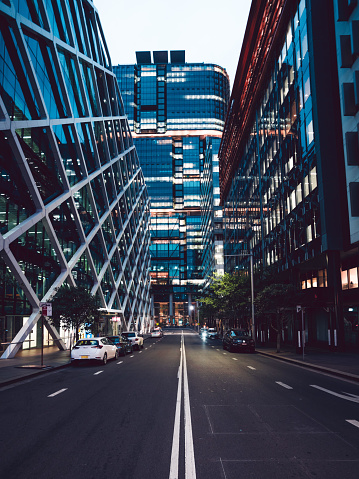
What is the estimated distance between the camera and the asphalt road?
19.3ft

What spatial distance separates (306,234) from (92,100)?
91.2ft

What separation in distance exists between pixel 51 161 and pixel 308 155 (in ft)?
65.6

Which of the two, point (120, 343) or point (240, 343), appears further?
point (240, 343)

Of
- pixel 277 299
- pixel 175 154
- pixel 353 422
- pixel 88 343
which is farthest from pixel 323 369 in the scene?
pixel 175 154

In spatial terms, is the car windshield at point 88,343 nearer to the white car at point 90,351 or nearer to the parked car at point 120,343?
the white car at point 90,351

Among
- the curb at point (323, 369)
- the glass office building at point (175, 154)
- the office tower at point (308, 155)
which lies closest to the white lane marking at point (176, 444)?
the curb at point (323, 369)

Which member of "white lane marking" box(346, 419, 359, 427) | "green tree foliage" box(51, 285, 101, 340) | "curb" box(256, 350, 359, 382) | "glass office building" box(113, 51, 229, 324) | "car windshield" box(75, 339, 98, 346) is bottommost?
"curb" box(256, 350, 359, 382)

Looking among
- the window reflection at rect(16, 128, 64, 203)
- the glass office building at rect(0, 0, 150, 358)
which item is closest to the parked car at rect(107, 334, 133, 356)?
the glass office building at rect(0, 0, 150, 358)

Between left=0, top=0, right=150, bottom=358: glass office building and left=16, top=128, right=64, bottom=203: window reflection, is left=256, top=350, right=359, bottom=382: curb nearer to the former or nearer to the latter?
left=0, top=0, right=150, bottom=358: glass office building

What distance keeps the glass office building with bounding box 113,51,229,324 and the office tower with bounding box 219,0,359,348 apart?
11616cm

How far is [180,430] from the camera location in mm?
8086

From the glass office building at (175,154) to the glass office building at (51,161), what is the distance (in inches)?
4510

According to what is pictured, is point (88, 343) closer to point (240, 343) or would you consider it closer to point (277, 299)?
point (240, 343)

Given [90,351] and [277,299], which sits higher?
[277,299]
